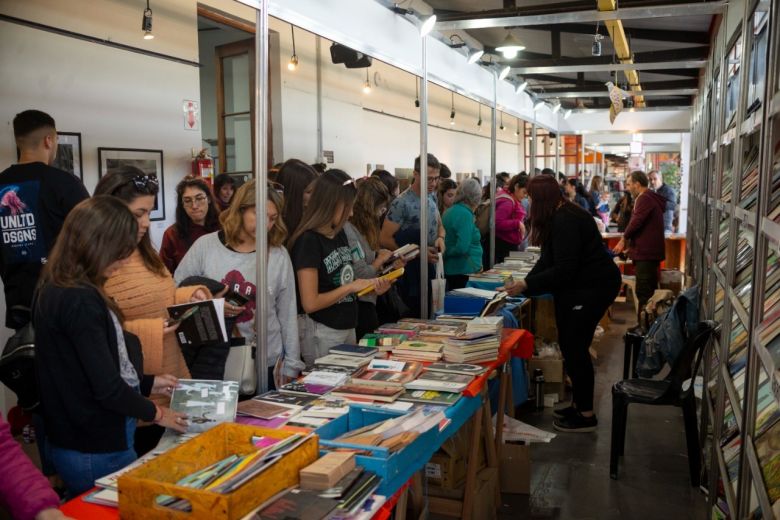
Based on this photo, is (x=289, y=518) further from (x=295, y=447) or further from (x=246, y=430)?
(x=246, y=430)

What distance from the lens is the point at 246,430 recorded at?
6.86 feet

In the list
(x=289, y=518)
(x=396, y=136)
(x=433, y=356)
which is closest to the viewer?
(x=289, y=518)

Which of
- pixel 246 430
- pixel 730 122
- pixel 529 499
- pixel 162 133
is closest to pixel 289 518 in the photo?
pixel 246 430

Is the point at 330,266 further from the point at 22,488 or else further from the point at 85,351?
the point at 22,488

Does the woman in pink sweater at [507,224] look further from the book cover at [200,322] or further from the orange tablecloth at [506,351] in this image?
the book cover at [200,322]

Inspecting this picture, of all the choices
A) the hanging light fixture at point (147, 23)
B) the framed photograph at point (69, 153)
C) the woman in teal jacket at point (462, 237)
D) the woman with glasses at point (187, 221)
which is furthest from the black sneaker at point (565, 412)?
the hanging light fixture at point (147, 23)

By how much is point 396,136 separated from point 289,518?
349 inches

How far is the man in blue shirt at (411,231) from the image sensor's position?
5531mm

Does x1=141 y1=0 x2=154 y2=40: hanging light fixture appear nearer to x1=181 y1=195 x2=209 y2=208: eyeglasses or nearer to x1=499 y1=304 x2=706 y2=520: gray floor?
x1=181 y1=195 x2=209 y2=208: eyeglasses

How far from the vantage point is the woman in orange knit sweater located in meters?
2.48

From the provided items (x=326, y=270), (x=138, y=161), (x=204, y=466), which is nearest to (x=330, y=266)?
(x=326, y=270)

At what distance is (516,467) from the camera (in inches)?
159

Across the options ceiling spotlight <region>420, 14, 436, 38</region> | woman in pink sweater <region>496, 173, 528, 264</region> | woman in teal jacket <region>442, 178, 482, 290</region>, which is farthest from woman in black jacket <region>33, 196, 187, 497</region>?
woman in pink sweater <region>496, 173, 528, 264</region>

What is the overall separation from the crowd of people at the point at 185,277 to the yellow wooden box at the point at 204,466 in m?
0.20
